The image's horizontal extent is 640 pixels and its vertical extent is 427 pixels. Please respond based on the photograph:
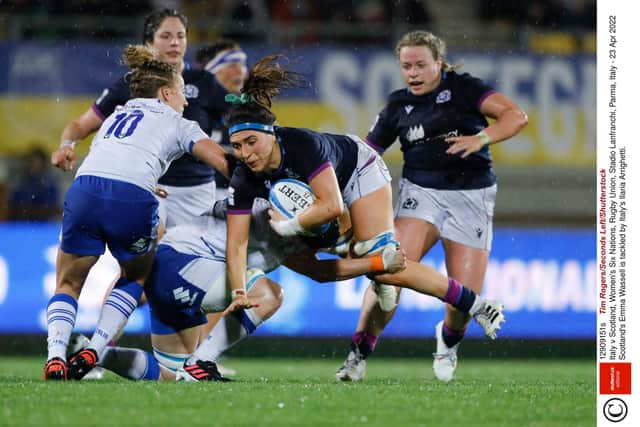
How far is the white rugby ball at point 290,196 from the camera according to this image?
6.52 m

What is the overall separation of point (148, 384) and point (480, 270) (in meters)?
2.66

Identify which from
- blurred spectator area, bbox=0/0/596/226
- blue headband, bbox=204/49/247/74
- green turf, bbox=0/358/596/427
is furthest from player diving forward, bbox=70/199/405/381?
blurred spectator area, bbox=0/0/596/226

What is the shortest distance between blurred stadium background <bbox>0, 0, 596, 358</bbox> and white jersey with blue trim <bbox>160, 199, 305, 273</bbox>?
3889mm

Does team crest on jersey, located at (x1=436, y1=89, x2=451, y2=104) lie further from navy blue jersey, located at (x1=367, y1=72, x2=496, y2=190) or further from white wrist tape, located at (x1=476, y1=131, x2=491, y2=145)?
white wrist tape, located at (x1=476, y1=131, x2=491, y2=145)

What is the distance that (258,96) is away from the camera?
6664 mm

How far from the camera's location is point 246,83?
6695mm

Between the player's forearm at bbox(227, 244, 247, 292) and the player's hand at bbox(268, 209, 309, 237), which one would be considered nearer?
the player's hand at bbox(268, 209, 309, 237)

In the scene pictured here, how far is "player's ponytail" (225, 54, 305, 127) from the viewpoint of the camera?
6512 mm

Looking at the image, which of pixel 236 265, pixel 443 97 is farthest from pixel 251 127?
pixel 443 97

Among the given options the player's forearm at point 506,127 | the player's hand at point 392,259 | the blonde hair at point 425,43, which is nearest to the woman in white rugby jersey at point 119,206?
the player's hand at point 392,259

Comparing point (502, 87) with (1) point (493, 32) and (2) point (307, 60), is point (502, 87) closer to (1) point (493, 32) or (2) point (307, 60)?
(1) point (493, 32)

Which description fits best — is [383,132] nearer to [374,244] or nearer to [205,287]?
[374,244]

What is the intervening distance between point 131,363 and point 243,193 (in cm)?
123

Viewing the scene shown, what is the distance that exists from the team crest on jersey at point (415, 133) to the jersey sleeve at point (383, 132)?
0.14 meters
